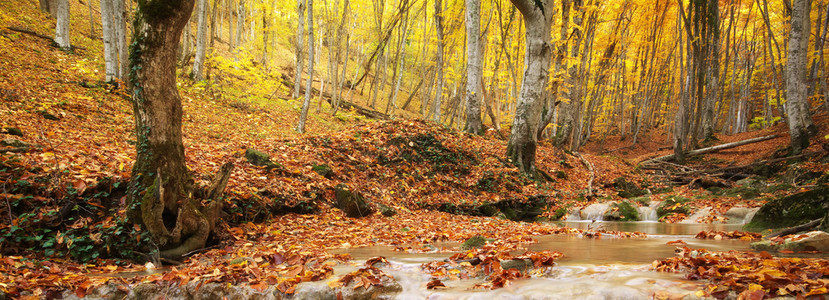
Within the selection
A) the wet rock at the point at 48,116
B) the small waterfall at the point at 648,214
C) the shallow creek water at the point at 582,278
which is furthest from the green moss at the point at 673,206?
the wet rock at the point at 48,116

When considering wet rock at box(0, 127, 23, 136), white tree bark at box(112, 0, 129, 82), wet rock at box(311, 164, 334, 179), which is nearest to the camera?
wet rock at box(0, 127, 23, 136)

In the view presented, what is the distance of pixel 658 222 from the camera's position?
8.05m

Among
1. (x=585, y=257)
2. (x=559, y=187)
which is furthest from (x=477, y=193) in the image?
(x=585, y=257)

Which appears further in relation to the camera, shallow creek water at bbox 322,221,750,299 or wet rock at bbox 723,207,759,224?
wet rock at bbox 723,207,759,224

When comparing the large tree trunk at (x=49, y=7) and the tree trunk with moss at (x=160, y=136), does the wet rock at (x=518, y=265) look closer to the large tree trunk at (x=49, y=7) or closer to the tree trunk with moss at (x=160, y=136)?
the tree trunk with moss at (x=160, y=136)

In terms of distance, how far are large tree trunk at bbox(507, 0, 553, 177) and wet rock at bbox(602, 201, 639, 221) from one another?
2510 mm

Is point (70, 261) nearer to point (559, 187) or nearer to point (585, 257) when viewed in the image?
point (585, 257)

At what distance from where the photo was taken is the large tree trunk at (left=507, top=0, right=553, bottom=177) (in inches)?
386

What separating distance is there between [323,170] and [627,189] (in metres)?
9.07

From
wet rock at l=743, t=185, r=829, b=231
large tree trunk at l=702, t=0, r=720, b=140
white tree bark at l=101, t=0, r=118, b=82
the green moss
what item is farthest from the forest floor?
large tree trunk at l=702, t=0, r=720, b=140

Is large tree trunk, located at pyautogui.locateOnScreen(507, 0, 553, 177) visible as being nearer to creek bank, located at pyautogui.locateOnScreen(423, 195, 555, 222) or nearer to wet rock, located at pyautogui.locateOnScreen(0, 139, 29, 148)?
creek bank, located at pyautogui.locateOnScreen(423, 195, 555, 222)

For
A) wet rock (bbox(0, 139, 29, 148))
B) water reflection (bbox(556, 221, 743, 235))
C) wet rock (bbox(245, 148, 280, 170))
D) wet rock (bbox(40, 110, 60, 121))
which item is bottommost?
water reflection (bbox(556, 221, 743, 235))

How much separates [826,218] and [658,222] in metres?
4.26

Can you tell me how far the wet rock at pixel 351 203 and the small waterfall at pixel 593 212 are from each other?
5264mm
